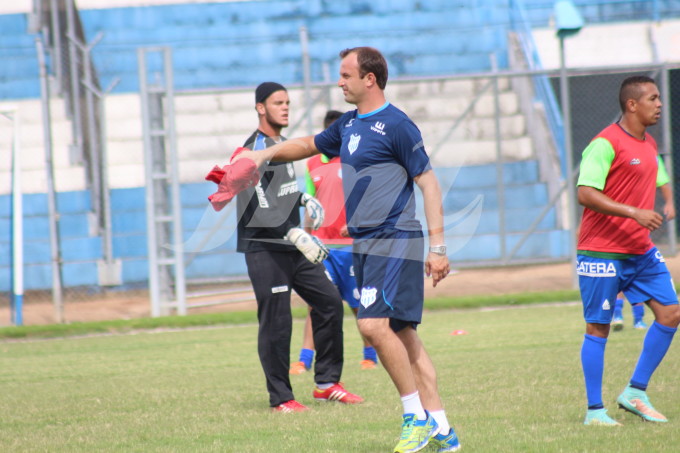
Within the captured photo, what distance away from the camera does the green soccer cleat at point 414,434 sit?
5270 mm

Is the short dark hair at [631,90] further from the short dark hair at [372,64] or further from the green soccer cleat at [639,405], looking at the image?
the green soccer cleat at [639,405]

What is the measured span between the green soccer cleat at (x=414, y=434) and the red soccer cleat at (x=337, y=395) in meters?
1.98

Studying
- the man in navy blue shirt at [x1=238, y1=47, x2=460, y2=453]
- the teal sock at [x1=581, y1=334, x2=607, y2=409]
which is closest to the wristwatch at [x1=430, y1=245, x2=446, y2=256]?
→ the man in navy blue shirt at [x1=238, y1=47, x2=460, y2=453]

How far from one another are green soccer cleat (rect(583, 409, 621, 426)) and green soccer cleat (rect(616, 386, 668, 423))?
200 millimetres

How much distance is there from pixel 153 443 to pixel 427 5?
700 inches

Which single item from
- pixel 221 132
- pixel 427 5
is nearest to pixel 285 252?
pixel 221 132

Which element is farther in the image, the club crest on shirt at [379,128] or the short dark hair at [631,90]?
the short dark hair at [631,90]

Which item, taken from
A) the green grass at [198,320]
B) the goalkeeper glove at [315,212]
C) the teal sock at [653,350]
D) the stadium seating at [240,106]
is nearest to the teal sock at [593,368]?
the teal sock at [653,350]

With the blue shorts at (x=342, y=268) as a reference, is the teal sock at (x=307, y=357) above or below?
below

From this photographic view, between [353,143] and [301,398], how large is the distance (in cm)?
289

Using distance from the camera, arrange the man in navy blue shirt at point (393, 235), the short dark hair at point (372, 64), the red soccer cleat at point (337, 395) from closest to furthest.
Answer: the man in navy blue shirt at point (393, 235) < the short dark hair at point (372, 64) < the red soccer cleat at point (337, 395)

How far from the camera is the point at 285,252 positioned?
7316 millimetres

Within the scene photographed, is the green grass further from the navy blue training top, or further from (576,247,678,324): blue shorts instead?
the navy blue training top

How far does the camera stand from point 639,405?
20.0 ft
